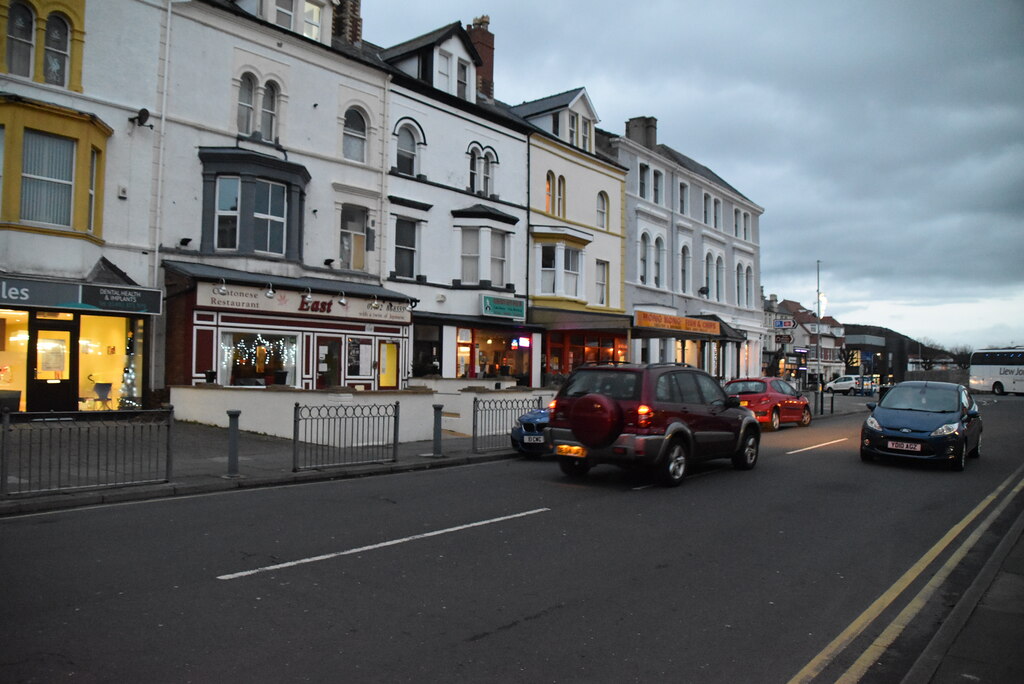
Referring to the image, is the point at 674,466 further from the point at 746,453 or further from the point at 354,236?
the point at 354,236

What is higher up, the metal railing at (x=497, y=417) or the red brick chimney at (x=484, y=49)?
the red brick chimney at (x=484, y=49)

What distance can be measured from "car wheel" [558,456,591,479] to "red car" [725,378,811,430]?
10.5 m

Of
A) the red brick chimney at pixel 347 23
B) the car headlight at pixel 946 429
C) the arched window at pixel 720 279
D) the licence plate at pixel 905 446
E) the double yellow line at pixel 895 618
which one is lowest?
the double yellow line at pixel 895 618

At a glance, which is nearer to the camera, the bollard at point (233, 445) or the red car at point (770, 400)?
the bollard at point (233, 445)

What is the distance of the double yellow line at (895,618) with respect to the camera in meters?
4.43

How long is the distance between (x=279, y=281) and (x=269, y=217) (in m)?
2.07

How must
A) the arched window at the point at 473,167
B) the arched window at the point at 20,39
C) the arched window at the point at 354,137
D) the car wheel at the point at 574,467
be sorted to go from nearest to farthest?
the car wheel at the point at 574,467, the arched window at the point at 20,39, the arched window at the point at 354,137, the arched window at the point at 473,167

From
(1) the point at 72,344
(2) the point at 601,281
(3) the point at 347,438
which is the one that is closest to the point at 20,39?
(1) the point at 72,344

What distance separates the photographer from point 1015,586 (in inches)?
233

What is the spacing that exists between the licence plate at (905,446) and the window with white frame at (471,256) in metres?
16.1

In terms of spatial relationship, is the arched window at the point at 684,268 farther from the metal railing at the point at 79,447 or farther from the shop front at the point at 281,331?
the metal railing at the point at 79,447

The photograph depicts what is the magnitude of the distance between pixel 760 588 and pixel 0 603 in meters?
5.82

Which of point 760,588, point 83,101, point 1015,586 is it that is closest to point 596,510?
point 760,588

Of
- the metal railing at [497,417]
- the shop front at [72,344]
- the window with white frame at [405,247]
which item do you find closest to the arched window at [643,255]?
the window with white frame at [405,247]
